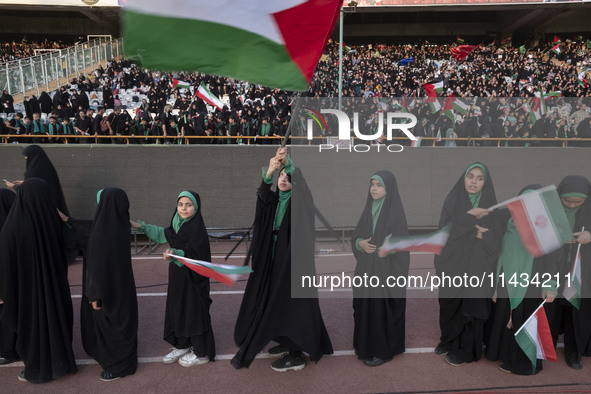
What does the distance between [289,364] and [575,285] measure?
2736 mm

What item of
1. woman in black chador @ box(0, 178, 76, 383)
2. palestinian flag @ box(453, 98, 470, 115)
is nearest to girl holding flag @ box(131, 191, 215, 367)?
woman in black chador @ box(0, 178, 76, 383)

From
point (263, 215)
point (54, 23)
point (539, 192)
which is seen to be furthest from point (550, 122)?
point (54, 23)

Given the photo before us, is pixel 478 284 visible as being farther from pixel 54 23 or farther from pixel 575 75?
pixel 54 23

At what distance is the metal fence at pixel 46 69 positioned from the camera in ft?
53.3

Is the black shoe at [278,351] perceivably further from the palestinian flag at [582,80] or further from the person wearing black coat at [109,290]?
the palestinian flag at [582,80]

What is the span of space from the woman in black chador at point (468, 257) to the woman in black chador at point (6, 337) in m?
4.14

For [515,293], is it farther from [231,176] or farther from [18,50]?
[18,50]

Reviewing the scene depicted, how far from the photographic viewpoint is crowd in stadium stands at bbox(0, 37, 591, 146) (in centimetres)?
1174

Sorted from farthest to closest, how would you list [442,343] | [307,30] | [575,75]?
[575,75] < [442,343] < [307,30]

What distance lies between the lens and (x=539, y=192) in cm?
384

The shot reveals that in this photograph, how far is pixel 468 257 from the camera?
4324mm

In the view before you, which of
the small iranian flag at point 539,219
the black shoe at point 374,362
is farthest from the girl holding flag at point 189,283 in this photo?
the small iranian flag at point 539,219

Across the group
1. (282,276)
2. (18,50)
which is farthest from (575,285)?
(18,50)

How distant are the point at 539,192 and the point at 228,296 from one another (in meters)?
4.13
